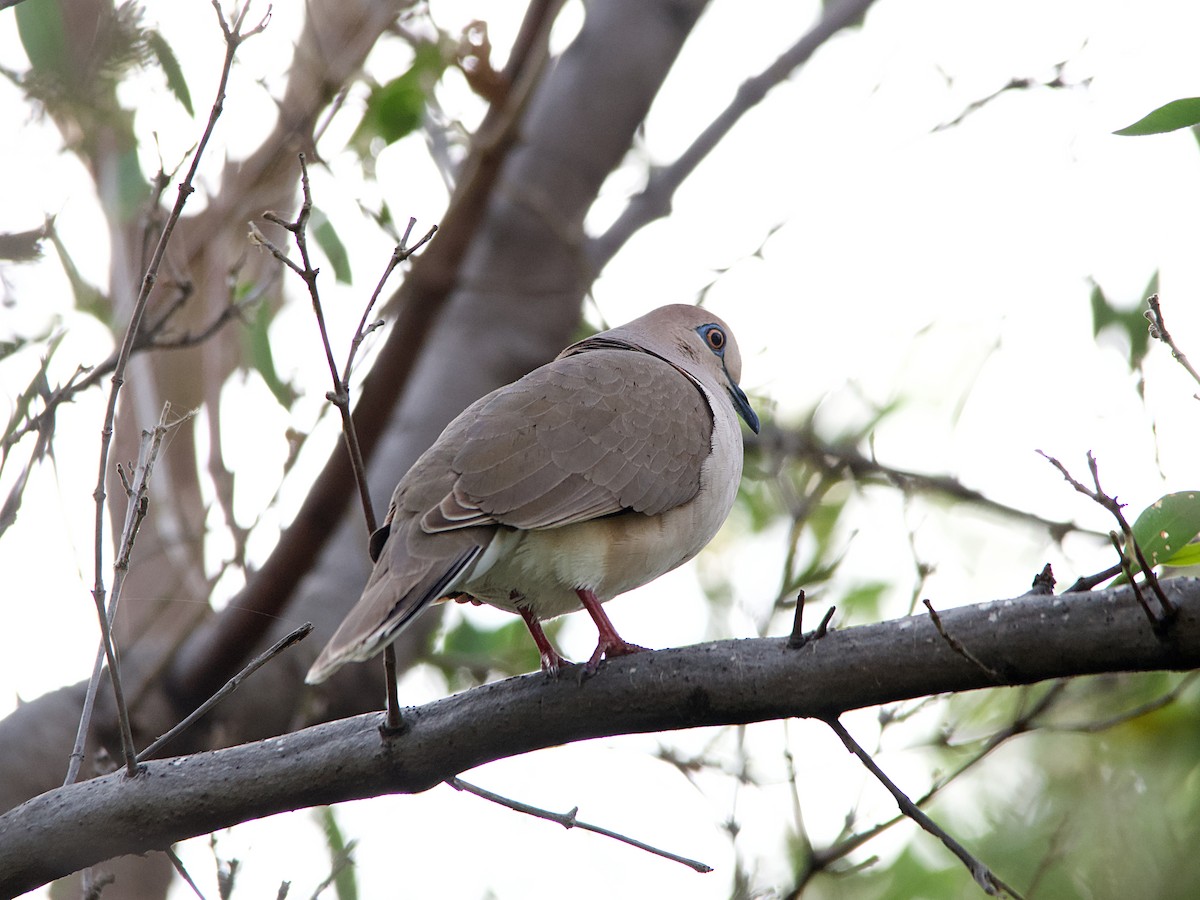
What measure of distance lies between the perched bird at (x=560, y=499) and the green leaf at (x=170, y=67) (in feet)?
5.40

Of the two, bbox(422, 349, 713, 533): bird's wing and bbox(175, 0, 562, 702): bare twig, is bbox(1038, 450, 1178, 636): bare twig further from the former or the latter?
bbox(175, 0, 562, 702): bare twig

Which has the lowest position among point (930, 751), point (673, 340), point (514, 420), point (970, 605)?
point (970, 605)

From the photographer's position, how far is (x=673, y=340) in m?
5.09

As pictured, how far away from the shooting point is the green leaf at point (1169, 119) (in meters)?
2.63

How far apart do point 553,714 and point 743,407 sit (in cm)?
242

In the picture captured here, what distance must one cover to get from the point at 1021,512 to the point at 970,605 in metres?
3.85

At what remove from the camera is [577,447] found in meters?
3.73

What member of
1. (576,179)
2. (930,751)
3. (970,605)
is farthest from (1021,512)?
(970,605)

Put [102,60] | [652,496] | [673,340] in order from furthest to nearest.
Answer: [673,340] < [102,60] < [652,496]

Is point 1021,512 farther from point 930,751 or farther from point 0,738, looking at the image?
point 0,738

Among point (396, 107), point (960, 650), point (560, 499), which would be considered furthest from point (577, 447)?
point (396, 107)

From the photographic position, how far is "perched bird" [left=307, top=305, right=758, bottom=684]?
10.3 ft

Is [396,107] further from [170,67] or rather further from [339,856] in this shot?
[339,856]

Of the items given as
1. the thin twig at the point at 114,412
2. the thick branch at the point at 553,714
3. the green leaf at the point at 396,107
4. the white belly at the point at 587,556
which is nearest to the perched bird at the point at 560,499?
the white belly at the point at 587,556
